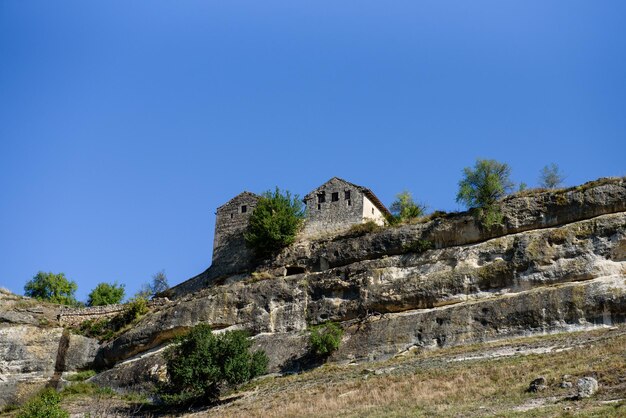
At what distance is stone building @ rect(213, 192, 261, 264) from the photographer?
5650 cm

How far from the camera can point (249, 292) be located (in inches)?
1975

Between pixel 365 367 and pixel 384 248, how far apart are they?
33.3 feet

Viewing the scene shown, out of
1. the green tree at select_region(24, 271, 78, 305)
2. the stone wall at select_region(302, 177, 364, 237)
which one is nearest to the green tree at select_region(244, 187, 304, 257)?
the stone wall at select_region(302, 177, 364, 237)

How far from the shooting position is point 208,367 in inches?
1622

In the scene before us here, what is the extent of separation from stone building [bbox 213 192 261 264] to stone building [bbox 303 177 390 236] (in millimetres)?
4160

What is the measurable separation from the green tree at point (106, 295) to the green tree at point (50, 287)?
205 centimetres

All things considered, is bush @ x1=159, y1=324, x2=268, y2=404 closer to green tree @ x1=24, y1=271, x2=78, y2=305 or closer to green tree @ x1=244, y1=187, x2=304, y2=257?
green tree @ x1=244, y1=187, x2=304, y2=257

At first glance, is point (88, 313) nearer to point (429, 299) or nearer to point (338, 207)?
point (338, 207)

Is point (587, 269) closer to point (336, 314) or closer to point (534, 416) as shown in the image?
point (336, 314)

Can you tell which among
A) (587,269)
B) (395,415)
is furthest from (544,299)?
(395,415)

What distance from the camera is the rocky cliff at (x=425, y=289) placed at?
41250 mm

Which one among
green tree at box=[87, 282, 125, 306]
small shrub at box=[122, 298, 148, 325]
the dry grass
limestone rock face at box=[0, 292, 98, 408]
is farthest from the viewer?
green tree at box=[87, 282, 125, 306]

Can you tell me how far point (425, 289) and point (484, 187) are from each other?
7.02 metres

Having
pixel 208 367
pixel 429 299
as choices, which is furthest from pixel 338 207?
pixel 208 367
